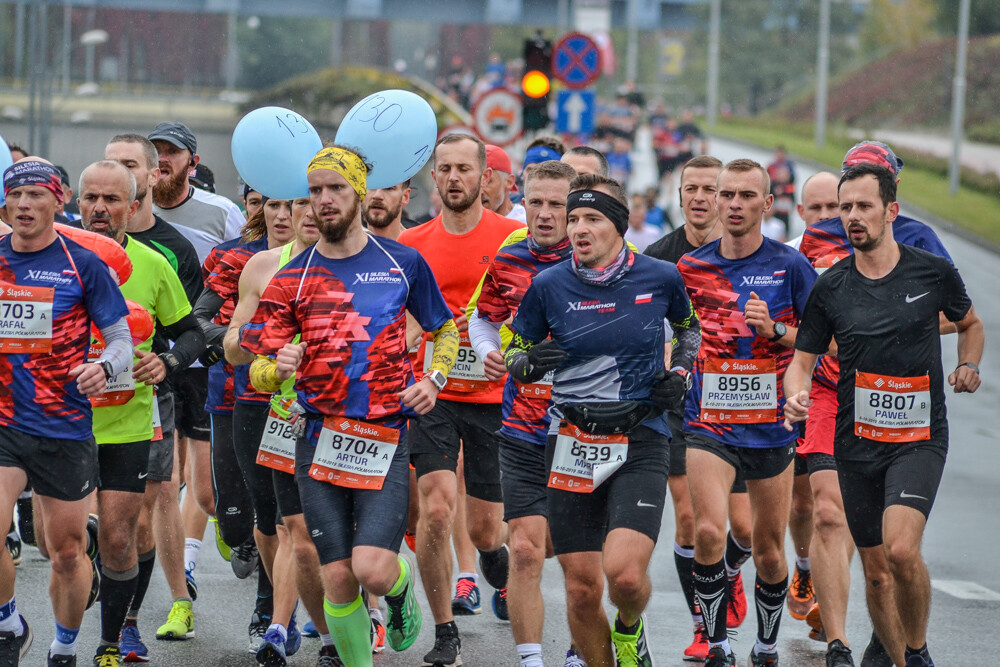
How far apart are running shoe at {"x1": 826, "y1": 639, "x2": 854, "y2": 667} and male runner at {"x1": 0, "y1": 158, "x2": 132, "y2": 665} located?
11.2ft

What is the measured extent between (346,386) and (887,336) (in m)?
2.38

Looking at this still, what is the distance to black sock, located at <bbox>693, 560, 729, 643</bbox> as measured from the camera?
23.5 ft

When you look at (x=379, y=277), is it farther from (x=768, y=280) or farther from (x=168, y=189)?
(x=168, y=189)

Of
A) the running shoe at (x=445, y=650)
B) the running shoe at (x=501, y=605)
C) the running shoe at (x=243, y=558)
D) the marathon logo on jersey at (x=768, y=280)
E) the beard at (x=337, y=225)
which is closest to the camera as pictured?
the beard at (x=337, y=225)

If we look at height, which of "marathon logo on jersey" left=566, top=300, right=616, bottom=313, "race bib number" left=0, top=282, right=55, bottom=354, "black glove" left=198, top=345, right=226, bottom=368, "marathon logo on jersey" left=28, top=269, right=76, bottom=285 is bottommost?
"black glove" left=198, top=345, right=226, bottom=368

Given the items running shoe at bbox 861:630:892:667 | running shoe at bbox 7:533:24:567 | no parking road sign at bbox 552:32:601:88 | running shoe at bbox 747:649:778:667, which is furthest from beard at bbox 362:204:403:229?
no parking road sign at bbox 552:32:601:88

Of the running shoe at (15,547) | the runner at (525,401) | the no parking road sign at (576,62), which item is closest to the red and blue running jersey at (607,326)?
the runner at (525,401)

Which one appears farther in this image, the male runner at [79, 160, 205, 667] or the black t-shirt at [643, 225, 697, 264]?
the black t-shirt at [643, 225, 697, 264]

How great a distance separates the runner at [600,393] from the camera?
6.25 m

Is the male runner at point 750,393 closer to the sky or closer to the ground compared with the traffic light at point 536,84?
closer to the ground

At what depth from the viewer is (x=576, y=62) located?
745 inches

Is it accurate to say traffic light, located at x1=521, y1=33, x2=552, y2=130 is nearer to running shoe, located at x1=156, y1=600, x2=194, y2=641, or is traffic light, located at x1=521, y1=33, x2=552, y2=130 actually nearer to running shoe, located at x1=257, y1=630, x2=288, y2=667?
running shoe, located at x1=156, y1=600, x2=194, y2=641

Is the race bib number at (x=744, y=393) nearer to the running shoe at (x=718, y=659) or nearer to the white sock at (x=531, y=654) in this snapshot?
the running shoe at (x=718, y=659)

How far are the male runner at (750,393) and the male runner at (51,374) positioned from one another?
2805mm
